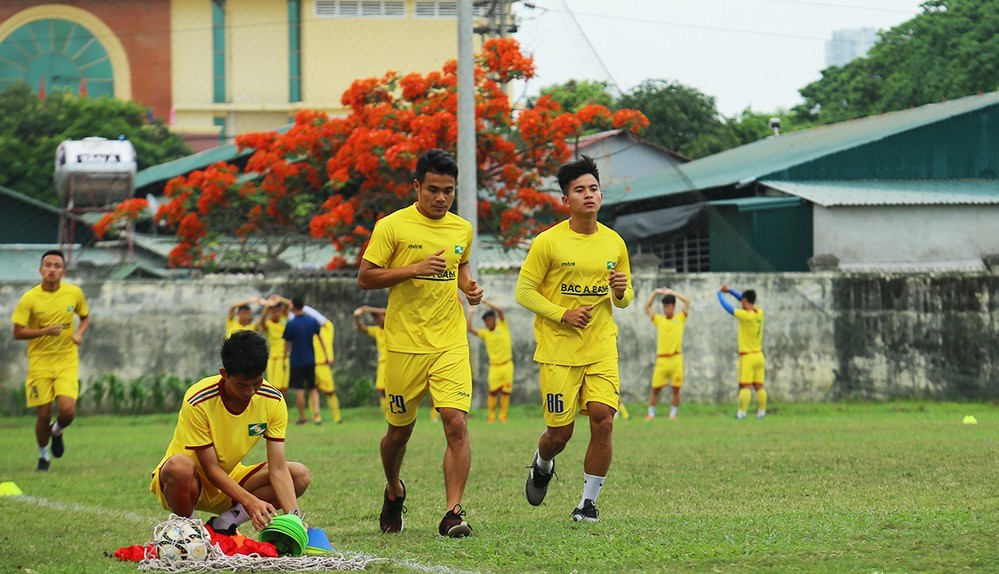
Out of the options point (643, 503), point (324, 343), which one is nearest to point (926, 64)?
point (324, 343)

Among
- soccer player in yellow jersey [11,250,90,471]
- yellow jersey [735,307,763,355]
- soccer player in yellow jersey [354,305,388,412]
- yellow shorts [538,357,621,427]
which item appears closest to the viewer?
yellow shorts [538,357,621,427]

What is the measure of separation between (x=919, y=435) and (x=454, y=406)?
953cm

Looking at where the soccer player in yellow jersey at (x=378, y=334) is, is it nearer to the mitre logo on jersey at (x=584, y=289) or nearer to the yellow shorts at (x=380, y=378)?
the yellow shorts at (x=380, y=378)

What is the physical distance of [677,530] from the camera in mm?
8227

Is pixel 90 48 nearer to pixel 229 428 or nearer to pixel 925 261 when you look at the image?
pixel 925 261

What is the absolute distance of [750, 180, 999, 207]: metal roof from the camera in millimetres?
28594

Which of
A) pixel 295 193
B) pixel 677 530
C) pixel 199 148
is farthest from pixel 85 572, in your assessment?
pixel 199 148

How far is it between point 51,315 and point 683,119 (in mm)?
37703

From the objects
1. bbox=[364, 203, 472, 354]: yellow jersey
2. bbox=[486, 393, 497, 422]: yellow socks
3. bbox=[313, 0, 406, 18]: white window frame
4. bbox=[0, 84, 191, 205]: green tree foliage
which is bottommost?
bbox=[486, 393, 497, 422]: yellow socks

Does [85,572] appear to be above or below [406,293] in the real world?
below

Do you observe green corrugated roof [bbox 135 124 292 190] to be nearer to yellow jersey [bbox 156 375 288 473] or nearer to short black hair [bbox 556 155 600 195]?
short black hair [bbox 556 155 600 195]

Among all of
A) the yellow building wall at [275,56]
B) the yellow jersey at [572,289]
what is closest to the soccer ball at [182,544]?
the yellow jersey at [572,289]

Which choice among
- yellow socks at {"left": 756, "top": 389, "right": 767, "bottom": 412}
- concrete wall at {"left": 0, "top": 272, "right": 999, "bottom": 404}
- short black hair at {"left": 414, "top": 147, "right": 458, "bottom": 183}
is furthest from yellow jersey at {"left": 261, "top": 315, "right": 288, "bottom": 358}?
short black hair at {"left": 414, "top": 147, "right": 458, "bottom": 183}

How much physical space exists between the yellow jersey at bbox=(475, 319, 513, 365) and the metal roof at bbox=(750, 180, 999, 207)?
8.71 meters
